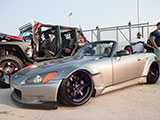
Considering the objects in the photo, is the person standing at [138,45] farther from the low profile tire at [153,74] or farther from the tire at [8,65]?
the tire at [8,65]

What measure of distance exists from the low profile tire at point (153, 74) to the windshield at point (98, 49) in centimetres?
136

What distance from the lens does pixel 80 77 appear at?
295 cm

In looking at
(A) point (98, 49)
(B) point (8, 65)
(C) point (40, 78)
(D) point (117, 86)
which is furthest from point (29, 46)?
(D) point (117, 86)

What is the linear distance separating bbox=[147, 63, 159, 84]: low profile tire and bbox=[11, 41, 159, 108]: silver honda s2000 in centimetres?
24

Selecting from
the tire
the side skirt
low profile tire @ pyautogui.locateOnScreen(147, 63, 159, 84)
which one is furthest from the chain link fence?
the tire

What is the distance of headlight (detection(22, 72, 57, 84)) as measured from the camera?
102 inches

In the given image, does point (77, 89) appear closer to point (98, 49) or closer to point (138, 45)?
point (98, 49)

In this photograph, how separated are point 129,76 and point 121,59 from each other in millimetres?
435

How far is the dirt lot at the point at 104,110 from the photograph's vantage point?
235cm

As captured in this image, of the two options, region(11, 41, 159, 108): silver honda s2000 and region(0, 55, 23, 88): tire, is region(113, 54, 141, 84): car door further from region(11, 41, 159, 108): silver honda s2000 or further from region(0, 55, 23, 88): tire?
region(0, 55, 23, 88): tire

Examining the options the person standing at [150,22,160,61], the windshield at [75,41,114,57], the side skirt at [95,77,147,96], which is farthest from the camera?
the person standing at [150,22,160,61]

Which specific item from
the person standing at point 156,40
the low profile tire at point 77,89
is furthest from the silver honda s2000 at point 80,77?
the person standing at point 156,40

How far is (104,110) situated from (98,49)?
1.67 meters

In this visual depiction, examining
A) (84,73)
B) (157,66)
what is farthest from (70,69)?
(157,66)
